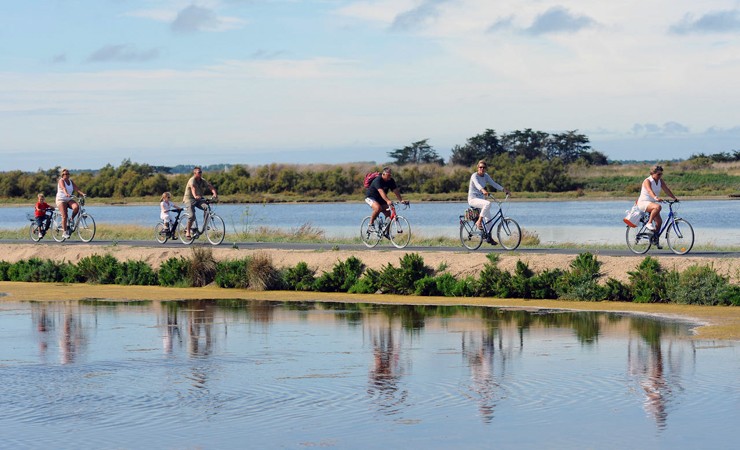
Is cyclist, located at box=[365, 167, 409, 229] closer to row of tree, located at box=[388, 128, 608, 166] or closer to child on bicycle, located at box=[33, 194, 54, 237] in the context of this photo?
child on bicycle, located at box=[33, 194, 54, 237]

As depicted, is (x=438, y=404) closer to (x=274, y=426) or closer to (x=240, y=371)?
(x=274, y=426)

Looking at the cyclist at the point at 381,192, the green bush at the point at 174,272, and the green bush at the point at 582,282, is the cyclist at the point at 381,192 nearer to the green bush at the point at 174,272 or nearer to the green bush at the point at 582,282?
the green bush at the point at 174,272

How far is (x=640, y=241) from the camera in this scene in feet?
79.8

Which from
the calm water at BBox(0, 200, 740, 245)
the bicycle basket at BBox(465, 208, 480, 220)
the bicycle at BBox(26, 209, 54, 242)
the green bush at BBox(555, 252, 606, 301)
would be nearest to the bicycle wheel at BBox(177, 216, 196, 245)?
the calm water at BBox(0, 200, 740, 245)

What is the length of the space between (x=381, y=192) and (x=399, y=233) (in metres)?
1.19

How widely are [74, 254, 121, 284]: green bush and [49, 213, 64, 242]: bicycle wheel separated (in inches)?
219

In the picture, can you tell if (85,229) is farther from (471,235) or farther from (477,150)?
(477,150)

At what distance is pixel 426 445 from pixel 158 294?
52.1ft

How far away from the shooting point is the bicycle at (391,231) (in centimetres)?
2745

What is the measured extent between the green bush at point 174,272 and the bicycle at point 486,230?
6313mm

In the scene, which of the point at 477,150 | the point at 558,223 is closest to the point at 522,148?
the point at 477,150

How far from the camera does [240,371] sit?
14.3 meters

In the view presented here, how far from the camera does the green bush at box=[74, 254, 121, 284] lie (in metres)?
28.2

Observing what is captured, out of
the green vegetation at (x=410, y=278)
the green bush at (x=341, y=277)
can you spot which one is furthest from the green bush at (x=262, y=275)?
the green bush at (x=341, y=277)
